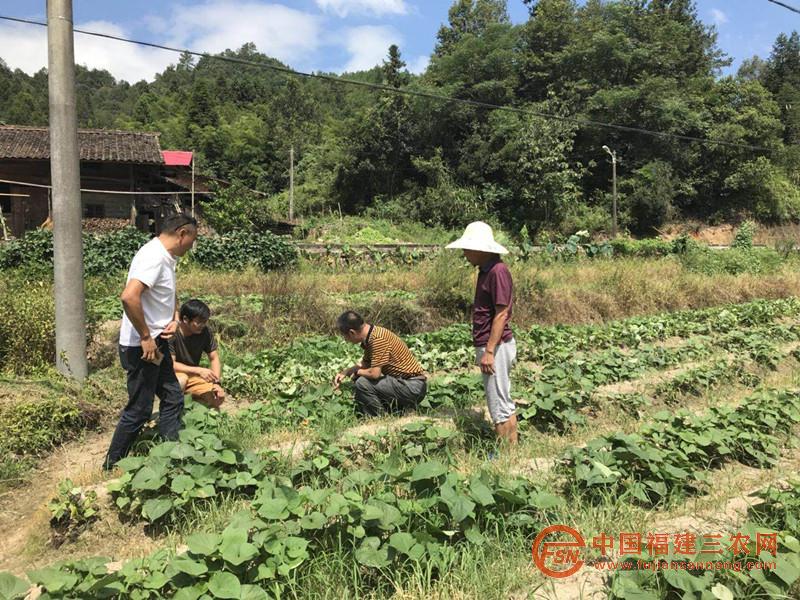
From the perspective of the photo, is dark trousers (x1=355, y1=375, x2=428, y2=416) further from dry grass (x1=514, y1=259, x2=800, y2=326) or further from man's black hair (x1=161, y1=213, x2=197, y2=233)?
dry grass (x1=514, y1=259, x2=800, y2=326)

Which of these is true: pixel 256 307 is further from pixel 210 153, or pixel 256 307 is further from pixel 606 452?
pixel 210 153

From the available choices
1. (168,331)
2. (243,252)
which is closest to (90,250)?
(243,252)

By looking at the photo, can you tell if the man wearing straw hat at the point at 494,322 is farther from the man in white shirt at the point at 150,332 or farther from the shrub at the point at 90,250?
the shrub at the point at 90,250

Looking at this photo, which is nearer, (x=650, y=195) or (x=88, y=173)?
(x=88, y=173)

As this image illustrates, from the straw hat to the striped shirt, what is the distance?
1.21 meters

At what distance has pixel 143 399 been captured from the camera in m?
3.71

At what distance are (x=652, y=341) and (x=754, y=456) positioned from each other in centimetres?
543

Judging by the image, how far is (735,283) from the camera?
14.8 m

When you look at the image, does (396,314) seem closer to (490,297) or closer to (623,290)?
(490,297)

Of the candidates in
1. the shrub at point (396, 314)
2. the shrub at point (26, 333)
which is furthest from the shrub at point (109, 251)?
the shrub at point (26, 333)

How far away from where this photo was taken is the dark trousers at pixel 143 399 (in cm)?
370

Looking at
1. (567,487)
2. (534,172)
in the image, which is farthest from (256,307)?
(534,172)

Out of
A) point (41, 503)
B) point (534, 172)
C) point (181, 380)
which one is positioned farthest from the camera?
point (534, 172)

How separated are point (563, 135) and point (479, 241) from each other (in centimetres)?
3420
